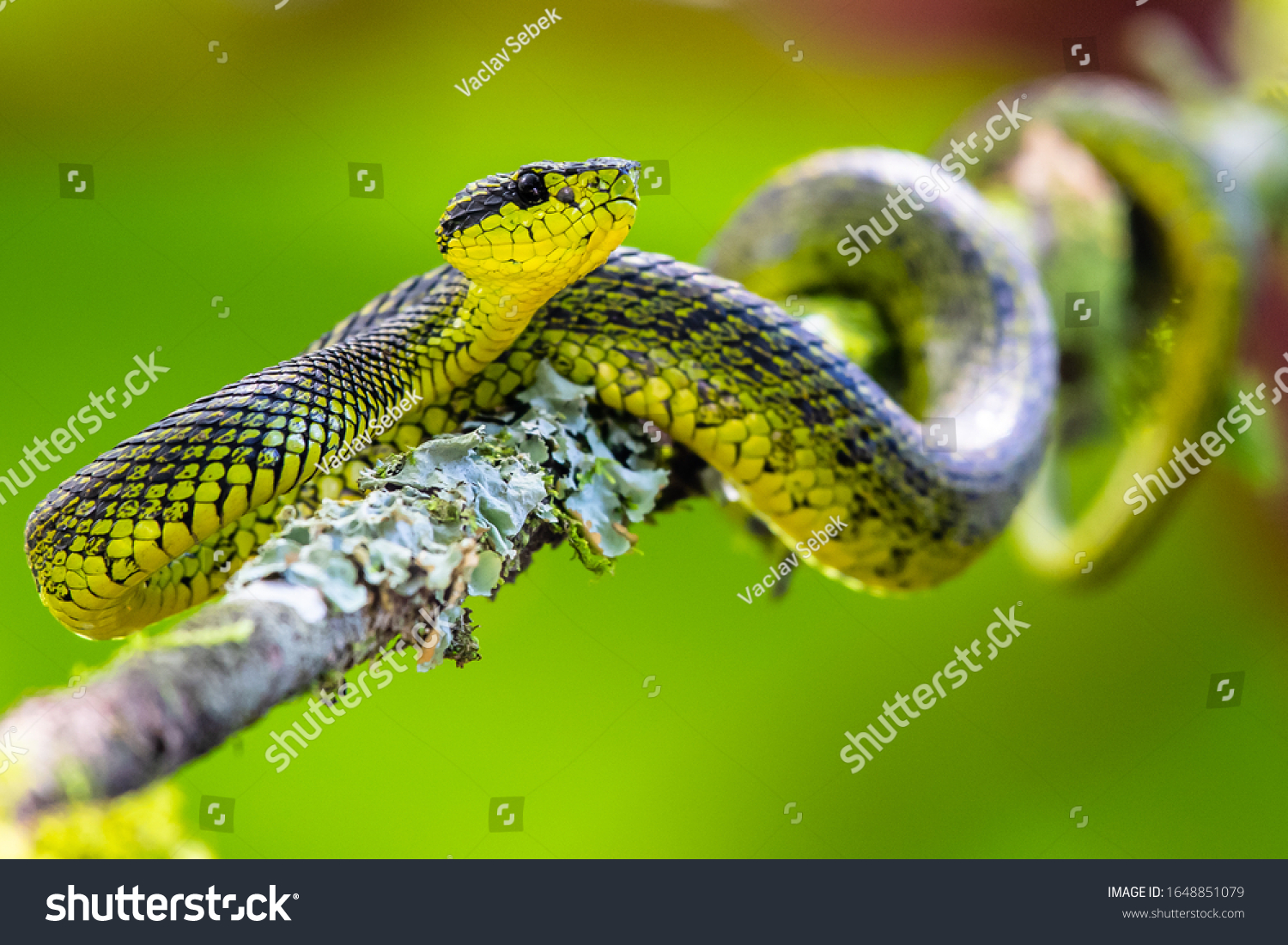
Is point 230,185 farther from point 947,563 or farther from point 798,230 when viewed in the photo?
point 947,563

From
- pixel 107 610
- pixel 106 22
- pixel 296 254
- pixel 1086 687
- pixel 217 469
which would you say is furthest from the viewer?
pixel 1086 687

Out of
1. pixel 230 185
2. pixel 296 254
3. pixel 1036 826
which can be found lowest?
pixel 1036 826

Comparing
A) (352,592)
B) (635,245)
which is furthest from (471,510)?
(635,245)

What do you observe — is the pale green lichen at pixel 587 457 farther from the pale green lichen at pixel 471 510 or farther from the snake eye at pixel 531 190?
the snake eye at pixel 531 190

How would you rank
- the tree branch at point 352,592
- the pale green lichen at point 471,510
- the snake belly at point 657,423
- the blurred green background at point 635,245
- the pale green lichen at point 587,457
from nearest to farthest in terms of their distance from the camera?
the tree branch at point 352,592 → the pale green lichen at point 471,510 → the snake belly at point 657,423 → the pale green lichen at point 587,457 → the blurred green background at point 635,245

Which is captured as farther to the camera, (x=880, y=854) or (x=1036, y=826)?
(x=1036, y=826)

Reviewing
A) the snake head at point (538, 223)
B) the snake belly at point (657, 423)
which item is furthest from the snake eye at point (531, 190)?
the snake belly at point (657, 423)

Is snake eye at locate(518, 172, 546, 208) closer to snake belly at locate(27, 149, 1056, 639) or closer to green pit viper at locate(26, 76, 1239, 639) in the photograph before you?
green pit viper at locate(26, 76, 1239, 639)

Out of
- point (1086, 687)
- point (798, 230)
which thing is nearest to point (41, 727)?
point (798, 230)
